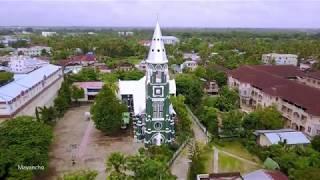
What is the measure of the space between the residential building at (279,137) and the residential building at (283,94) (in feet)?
14.9

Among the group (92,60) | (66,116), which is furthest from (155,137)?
(92,60)

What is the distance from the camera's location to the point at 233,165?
29.0 meters

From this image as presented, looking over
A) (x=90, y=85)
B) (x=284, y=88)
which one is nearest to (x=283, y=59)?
(x=284, y=88)

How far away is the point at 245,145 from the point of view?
32875 mm

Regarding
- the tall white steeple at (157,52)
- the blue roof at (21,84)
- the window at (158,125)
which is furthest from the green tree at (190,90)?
the blue roof at (21,84)

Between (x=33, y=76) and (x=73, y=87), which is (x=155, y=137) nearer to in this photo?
(x=73, y=87)

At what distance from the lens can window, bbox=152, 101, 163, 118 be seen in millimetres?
31769

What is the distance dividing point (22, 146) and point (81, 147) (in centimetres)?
853

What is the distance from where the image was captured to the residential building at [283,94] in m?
36.2

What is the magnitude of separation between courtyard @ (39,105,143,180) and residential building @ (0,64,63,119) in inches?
309

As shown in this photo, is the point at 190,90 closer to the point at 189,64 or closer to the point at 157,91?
the point at 157,91

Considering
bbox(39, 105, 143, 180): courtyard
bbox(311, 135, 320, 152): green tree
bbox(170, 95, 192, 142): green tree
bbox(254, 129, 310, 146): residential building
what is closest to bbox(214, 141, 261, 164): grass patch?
bbox(254, 129, 310, 146): residential building

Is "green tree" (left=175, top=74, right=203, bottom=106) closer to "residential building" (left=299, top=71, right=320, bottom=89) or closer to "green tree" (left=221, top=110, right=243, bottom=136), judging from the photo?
"green tree" (left=221, top=110, right=243, bottom=136)

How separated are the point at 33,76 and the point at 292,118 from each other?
43.8 metres
